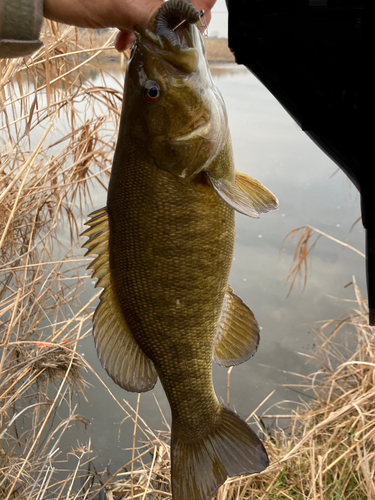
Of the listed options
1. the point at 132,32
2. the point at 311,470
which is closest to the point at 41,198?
the point at 132,32

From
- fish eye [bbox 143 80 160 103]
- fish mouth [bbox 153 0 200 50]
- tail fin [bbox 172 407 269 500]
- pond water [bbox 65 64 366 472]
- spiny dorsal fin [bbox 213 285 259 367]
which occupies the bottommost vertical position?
pond water [bbox 65 64 366 472]

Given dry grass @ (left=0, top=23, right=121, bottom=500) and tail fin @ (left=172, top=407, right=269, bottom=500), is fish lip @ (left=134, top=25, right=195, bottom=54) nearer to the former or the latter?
tail fin @ (left=172, top=407, right=269, bottom=500)

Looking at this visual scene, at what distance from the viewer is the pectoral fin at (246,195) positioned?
112 centimetres

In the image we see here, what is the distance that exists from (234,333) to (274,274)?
3.88 metres

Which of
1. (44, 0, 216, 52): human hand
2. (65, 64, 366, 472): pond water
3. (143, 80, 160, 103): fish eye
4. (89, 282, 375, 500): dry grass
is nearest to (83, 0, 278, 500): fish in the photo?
(143, 80, 160, 103): fish eye

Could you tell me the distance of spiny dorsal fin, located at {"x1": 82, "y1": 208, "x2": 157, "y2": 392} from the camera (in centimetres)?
128

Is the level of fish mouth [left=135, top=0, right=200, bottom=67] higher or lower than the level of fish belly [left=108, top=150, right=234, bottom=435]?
higher

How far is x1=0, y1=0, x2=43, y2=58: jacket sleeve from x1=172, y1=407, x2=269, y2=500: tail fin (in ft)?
4.53

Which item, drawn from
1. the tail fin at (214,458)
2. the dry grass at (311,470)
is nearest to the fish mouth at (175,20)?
the tail fin at (214,458)

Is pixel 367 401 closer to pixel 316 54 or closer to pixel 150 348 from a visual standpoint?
pixel 150 348

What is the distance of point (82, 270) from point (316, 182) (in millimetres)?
3945

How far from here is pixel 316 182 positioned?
666 centimetres

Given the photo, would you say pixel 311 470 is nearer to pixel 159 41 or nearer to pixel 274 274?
pixel 159 41

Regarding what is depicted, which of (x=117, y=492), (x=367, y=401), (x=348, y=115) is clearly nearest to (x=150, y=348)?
(x=348, y=115)
